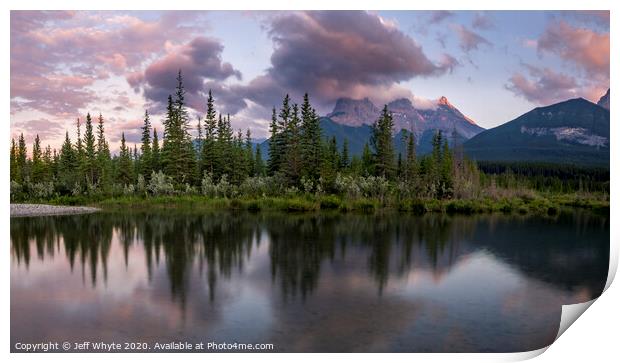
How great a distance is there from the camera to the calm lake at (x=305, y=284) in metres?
8.62

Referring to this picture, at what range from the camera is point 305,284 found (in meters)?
11.4

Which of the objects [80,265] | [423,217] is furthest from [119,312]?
[423,217]

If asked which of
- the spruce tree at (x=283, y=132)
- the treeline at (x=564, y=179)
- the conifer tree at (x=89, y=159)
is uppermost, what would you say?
the spruce tree at (x=283, y=132)

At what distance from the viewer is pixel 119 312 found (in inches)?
376

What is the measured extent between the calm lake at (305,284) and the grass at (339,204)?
8.46 m

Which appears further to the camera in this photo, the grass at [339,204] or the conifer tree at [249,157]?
the conifer tree at [249,157]

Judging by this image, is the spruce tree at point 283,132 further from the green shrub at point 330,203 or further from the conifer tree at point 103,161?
the conifer tree at point 103,161

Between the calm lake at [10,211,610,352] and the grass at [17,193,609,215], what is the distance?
8.46m

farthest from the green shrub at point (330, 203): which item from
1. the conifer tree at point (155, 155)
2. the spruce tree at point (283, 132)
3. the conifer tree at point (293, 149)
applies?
the conifer tree at point (155, 155)

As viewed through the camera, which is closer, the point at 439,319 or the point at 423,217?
the point at 439,319

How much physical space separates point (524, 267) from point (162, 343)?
34.1ft
